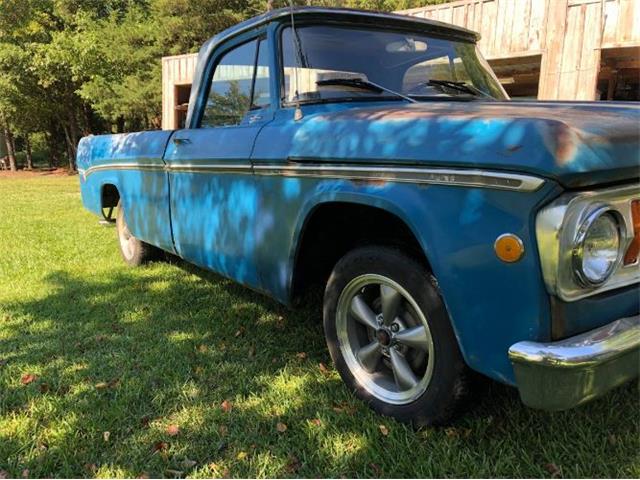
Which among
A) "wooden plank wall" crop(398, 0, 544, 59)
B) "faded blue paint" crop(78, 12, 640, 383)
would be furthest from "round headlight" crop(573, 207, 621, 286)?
"wooden plank wall" crop(398, 0, 544, 59)

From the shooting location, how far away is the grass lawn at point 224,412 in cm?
233

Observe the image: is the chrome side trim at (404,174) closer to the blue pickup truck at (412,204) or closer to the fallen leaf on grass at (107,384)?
the blue pickup truck at (412,204)

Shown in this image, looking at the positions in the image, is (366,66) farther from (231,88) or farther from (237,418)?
(237,418)

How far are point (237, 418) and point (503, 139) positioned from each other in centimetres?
177

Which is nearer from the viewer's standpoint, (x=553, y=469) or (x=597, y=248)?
(x=597, y=248)

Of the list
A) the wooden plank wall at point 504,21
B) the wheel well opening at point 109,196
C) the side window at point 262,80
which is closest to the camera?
the side window at point 262,80

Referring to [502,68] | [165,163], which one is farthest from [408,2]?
[165,163]

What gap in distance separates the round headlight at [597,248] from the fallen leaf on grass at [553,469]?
2.73 ft

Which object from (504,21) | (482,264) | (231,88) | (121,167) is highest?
(504,21)

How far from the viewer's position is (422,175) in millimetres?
2131

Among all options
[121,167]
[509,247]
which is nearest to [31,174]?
[121,167]

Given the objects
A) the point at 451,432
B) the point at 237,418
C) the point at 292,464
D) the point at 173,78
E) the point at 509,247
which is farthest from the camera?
the point at 173,78

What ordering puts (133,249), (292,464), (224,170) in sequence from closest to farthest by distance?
1. (292,464)
2. (224,170)
3. (133,249)

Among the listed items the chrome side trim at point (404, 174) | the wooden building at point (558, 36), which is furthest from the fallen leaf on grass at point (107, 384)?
the wooden building at point (558, 36)
